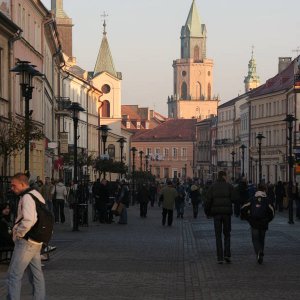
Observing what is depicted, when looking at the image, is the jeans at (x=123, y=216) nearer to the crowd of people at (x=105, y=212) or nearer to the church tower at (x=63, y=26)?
the crowd of people at (x=105, y=212)

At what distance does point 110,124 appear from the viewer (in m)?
139

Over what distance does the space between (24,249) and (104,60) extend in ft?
446

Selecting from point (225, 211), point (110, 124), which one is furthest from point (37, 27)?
point (110, 124)

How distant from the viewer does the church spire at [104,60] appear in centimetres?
14675

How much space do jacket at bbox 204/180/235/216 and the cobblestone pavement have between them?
97cm

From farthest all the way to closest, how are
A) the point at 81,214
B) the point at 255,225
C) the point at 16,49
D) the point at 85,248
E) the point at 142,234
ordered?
the point at 16,49 → the point at 81,214 → the point at 142,234 → the point at 85,248 → the point at 255,225

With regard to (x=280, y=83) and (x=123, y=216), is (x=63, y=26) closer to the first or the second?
(x=280, y=83)

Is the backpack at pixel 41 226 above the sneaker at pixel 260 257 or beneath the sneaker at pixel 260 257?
above

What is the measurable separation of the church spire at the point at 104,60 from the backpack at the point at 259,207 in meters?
125

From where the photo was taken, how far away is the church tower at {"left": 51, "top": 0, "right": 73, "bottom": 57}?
369 ft

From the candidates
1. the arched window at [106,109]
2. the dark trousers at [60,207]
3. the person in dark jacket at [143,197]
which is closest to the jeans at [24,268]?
the dark trousers at [60,207]

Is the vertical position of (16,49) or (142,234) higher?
(16,49)

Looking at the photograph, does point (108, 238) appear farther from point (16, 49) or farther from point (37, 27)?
point (37, 27)

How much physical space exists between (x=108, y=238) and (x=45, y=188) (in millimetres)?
8655
